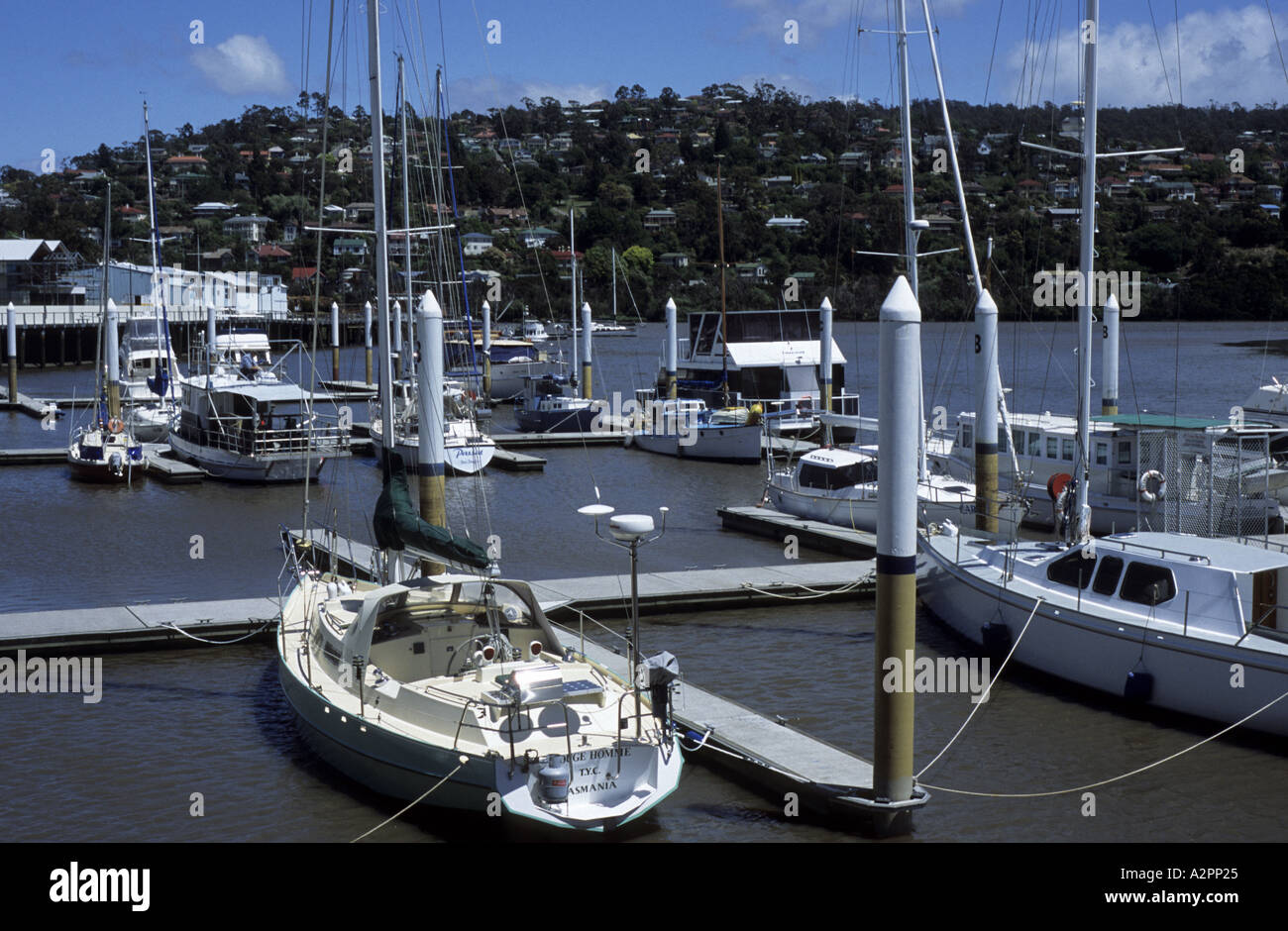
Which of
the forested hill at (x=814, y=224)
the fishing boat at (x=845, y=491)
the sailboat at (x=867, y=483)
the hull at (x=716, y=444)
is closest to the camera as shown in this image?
the sailboat at (x=867, y=483)

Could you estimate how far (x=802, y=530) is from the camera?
29938mm

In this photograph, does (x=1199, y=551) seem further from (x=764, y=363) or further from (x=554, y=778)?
(x=764, y=363)

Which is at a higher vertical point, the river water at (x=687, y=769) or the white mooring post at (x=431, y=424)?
the white mooring post at (x=431, y=424)

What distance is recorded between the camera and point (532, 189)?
624ft

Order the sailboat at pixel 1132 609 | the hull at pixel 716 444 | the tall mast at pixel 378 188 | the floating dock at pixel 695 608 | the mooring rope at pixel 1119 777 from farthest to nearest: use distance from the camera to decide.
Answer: the hull at pixel 716 444
the tall mast at pixel 378 188
the sailboat at pixel 1132 609
the mooring rope at pixel 1119 777
the floating dock at pixel 695 608

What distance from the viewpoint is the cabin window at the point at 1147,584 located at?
1705cm

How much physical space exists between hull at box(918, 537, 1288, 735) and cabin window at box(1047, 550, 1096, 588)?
0.52 m

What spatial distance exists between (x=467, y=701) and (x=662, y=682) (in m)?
1.94

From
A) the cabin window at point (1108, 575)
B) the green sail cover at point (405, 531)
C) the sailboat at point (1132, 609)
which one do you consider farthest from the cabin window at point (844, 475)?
the green sail cover at point (405, 531)

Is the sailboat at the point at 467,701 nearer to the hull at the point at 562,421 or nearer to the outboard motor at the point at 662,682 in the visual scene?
the outboard motor at the point at 662,682

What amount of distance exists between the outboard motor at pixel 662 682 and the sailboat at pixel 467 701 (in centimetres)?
2
